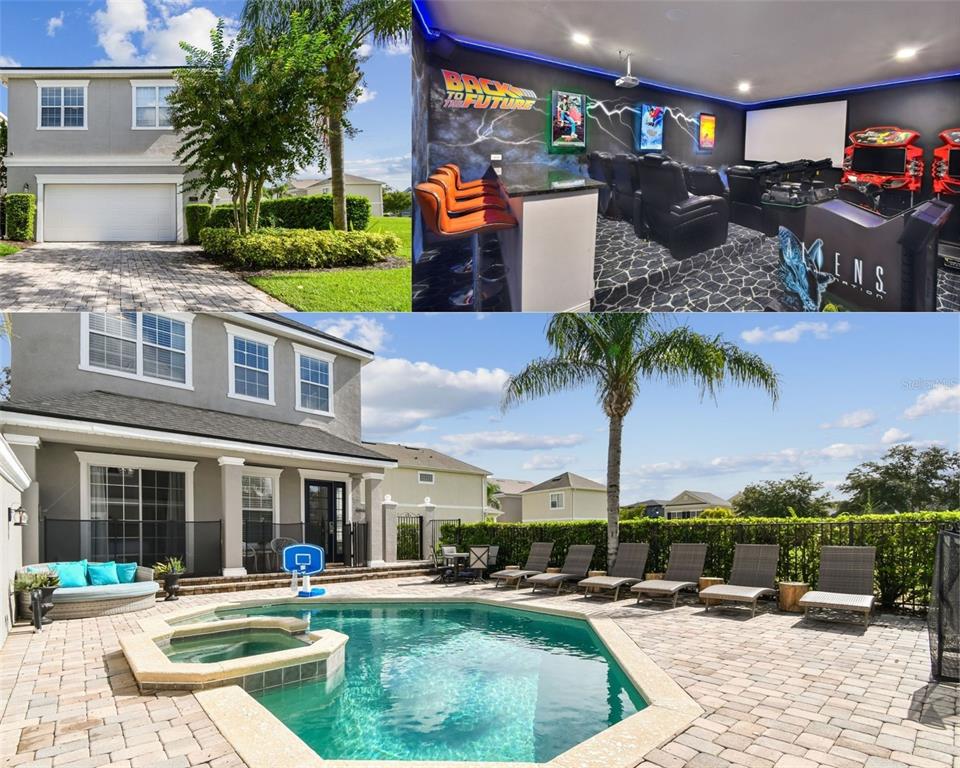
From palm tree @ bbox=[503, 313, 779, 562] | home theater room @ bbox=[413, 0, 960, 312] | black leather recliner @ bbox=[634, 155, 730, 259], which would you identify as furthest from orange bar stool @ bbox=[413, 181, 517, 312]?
black leather recliner @ bbox=[634, 155, 730, 259]

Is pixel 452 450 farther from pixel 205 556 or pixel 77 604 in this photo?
pixel 77 604

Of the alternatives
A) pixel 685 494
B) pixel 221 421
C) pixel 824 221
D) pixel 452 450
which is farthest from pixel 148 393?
pixel 685 494

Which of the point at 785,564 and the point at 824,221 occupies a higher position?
the point at 824,221

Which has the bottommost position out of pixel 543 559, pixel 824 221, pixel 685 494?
pixel 685 494

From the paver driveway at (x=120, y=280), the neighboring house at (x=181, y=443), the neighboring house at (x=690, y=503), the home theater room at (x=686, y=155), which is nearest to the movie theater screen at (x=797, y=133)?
the home theater room at (x=686, y=155)

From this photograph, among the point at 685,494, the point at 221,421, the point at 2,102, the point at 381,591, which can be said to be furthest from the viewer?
the point at 685,494

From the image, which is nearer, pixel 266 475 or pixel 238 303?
pixel 238 303

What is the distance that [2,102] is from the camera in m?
9.37

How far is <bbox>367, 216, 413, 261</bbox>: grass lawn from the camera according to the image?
968 centimetres

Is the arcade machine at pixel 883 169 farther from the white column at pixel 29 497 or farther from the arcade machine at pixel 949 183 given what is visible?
the white column at pixel 29 497

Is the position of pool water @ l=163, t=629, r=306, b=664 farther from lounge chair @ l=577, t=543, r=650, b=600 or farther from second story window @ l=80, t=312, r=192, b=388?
second story window @ l=80, t=312, r=192, b=388

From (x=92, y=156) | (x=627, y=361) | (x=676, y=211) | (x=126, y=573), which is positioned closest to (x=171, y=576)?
(x=126, y=573)

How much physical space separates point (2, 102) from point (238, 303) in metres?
3.82

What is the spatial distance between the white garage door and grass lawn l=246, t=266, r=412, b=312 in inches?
53.9
